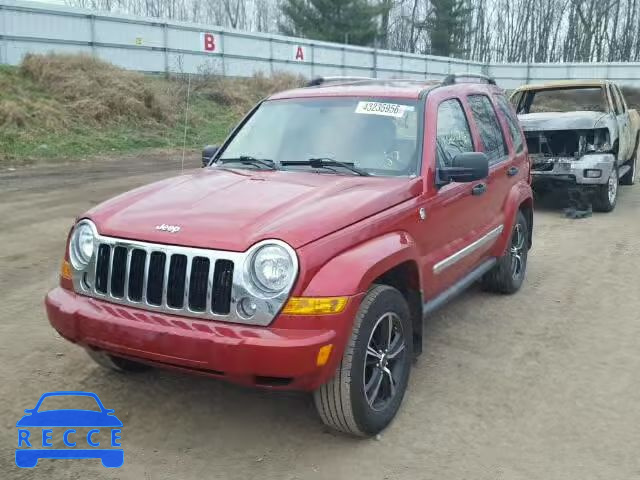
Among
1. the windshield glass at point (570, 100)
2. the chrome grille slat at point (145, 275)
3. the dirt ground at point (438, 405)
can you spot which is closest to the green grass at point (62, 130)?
the dirt ground at point (438, 405)

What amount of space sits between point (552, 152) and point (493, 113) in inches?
208

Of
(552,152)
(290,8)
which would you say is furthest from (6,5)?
(290,8)

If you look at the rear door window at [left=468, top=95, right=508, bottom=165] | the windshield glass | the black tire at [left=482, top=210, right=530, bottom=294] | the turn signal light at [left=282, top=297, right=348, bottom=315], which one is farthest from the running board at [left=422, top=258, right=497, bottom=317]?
the windshield glass

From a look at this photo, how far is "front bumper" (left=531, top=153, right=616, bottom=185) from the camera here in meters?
9.34

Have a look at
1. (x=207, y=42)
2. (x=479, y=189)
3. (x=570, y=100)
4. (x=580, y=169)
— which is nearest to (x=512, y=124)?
(x=479, y=189)

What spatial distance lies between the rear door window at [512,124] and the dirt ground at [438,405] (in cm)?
137

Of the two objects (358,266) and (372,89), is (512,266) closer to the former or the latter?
(372,89)

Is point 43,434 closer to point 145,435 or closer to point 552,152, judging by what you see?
point 145,435

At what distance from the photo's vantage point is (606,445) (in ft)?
11.0

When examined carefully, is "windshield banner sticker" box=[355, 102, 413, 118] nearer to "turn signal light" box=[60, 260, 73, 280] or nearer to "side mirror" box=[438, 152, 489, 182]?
"side mirror" box=[438, 152, 489, 182]

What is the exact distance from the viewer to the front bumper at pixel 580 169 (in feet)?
30.7

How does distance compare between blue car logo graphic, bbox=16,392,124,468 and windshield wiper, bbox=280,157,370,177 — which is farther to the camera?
windshield wiper, bbox=280,157,370,177

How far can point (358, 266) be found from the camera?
3.16 m

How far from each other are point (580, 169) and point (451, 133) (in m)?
5.62
